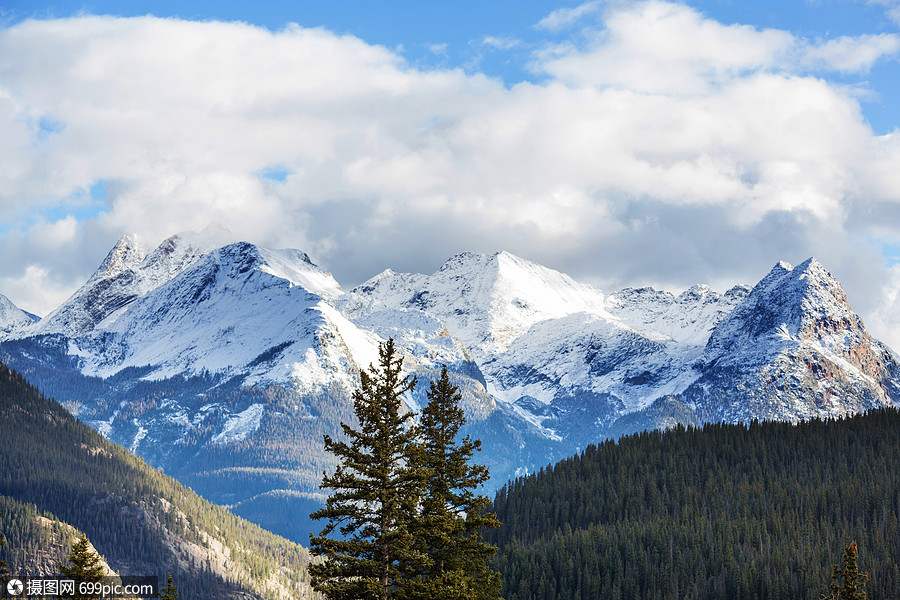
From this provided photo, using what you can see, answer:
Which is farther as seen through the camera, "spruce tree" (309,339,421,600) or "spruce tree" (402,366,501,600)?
"spruce tree" (402,366,501,600)

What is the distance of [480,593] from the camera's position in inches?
2479

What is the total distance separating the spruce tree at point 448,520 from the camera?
57.0 meters

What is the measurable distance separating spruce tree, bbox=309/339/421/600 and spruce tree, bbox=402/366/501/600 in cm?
136

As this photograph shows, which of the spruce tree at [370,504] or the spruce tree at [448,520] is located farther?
the spruce tree at [448,520]

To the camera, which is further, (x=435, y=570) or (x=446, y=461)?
(x=446, y=461)

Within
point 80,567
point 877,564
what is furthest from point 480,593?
point 877,564

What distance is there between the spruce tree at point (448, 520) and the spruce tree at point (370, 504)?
136 centimetres

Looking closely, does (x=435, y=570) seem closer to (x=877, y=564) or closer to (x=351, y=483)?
(x=351, y=483)

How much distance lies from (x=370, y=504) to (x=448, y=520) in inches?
171

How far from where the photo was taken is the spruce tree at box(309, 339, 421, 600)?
5466cm

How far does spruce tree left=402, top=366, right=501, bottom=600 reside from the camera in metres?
57.0

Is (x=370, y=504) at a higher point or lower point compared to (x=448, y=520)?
higher

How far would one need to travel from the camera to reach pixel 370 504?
57656 mm

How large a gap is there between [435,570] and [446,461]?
26.1 ft
